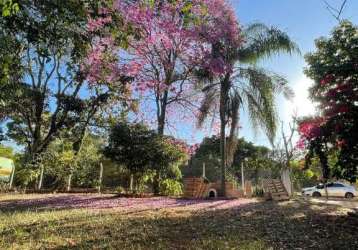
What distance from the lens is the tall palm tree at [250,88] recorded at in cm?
1398

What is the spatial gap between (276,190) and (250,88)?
3.77 metres

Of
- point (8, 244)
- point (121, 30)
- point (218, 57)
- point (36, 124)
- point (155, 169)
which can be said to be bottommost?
point (8, 244)

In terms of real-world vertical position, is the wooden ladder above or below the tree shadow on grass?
above

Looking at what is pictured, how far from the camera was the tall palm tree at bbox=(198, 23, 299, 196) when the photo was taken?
1398 cm

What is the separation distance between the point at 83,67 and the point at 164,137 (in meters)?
4.49

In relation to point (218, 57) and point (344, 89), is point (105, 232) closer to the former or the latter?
point (344, 89)

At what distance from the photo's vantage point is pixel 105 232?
599cm

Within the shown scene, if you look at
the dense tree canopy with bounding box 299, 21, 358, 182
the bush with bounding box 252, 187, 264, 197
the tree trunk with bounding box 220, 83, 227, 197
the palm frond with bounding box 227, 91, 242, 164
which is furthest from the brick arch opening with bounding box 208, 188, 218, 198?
the dense tree canopy with bounding box 299, 21, 358, 182

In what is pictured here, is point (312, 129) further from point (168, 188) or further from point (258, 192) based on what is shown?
point (258, 192)

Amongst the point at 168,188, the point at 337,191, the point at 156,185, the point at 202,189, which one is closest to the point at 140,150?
the point at 156,185

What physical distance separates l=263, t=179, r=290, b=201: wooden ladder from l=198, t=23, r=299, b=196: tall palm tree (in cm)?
158

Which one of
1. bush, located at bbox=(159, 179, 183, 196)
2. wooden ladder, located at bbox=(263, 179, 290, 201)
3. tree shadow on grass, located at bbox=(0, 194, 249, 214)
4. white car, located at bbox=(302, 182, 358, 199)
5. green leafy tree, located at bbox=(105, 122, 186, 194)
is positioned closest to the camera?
tree shadow on grass, located at bbox=(0, 194, 249, 214)

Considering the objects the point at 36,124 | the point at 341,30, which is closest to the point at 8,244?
the point at 341,30

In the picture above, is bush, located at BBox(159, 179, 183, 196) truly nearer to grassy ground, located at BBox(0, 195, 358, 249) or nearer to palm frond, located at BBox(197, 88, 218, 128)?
palm frond, located at BBox(197, 88, 218, 128)
